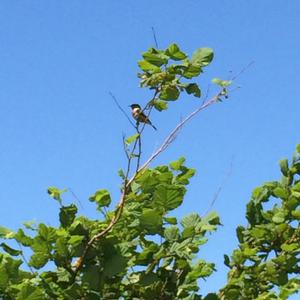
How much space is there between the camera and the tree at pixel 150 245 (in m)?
3.14

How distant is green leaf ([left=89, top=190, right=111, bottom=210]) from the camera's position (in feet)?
10.7

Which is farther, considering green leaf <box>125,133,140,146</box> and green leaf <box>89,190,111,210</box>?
green leaf <box>125,133,140,146</box>

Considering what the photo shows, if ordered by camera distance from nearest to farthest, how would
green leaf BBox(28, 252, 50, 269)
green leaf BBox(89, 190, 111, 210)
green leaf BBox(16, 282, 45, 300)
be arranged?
green leaf BBox(16, 282, 45, 300), green leaf BBox(28, 252, 50, 269), green leaf BBox(89, 190, 111, 210)

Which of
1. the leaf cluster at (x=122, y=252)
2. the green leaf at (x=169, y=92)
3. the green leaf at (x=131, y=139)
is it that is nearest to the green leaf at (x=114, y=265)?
the leaf cluster at (x=122, y=252)

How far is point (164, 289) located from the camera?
11.0ft

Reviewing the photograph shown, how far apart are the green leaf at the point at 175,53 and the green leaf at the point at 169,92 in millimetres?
183

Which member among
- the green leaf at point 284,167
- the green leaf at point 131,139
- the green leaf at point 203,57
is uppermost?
the green leaf at point 203,57

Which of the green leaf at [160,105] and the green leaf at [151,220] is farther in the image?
the green leaf at [160,105]

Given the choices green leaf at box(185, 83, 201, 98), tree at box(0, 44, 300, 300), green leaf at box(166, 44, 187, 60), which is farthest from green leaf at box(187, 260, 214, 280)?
green leaf at box(166, 44, 187, 60)

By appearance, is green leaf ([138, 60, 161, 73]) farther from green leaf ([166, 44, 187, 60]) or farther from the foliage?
the foliage

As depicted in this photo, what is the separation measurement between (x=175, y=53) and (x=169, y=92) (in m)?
0.25

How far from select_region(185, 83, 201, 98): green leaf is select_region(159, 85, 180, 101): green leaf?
6 cm

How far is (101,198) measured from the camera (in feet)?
10.7

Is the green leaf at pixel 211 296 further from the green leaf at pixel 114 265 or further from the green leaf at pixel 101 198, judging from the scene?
the green leaf at pixel 101 198
